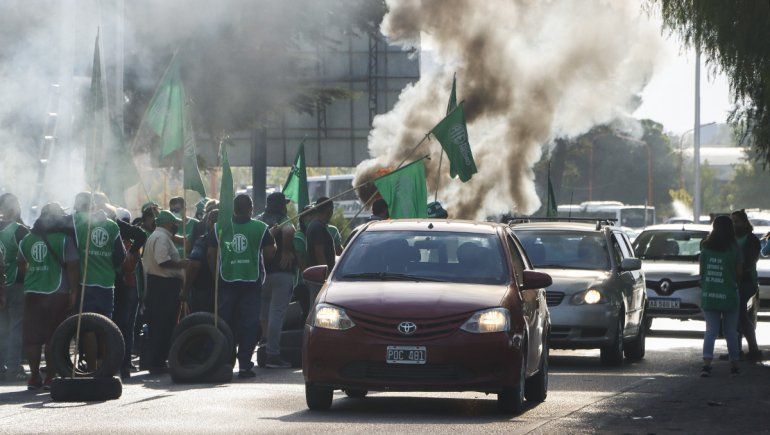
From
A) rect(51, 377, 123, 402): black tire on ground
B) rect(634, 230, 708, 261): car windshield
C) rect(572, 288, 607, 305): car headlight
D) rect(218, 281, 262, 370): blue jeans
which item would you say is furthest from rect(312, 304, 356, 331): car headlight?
rect(634, 230, 708, 261): car windshield

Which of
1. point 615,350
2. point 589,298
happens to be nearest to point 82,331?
point 589,298

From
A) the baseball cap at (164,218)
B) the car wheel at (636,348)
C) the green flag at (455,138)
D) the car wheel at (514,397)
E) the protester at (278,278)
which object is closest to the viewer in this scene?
the car wheel at (514,397)

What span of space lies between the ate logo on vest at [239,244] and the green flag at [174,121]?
1.21 metres

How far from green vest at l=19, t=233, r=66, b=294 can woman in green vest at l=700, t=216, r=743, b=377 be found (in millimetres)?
6229

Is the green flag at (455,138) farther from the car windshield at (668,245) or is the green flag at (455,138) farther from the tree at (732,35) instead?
the tree at (732,35)

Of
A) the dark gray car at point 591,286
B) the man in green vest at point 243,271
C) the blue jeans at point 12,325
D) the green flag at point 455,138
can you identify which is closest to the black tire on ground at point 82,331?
the blue jeans at point 12,325

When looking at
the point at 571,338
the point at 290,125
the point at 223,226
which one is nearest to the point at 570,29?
the point at 290,125

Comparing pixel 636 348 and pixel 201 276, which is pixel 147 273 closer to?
pixel 201 276

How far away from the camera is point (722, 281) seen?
15.1 meters

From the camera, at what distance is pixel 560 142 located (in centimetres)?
8744

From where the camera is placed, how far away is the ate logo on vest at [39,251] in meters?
13.3

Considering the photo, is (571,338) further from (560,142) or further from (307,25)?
(560,142)

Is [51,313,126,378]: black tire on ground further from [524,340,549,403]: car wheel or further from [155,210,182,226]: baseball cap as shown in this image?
[524,340,549,403]: car wheel

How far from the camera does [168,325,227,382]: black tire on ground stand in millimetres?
13672
